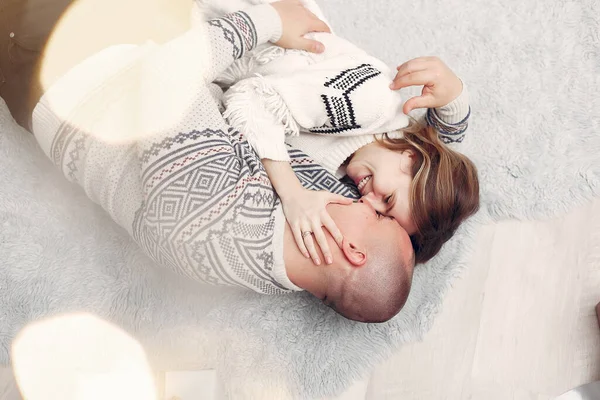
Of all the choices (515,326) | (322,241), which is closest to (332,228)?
(322,241)

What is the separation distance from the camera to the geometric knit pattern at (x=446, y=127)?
108 cm

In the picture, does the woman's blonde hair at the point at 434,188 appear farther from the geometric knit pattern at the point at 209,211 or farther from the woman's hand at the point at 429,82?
the geometric knit pattern at the point at 209,211

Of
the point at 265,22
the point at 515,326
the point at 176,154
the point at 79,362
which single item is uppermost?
the point at 265,22

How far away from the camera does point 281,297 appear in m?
1.10

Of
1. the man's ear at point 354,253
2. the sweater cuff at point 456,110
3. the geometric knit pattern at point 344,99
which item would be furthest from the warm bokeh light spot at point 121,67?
→ the sweater cuff at point 456,110

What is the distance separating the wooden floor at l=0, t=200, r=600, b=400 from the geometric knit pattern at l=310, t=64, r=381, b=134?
42cm

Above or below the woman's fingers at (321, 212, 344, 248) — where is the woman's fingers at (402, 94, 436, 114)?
above

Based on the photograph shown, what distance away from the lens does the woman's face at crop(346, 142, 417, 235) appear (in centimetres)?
93

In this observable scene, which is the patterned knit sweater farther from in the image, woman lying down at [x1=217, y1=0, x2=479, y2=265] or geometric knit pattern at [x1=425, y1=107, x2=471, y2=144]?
geometric knit pattern at [x1=425, y1=107, x2=471, y2=144]

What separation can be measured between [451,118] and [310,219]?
1.25 ft

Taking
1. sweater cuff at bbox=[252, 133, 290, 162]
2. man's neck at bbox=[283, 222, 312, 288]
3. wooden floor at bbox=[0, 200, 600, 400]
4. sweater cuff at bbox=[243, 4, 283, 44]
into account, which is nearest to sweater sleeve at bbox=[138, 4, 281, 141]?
sweater cuff at bbox=[243, 4, 283, 44]

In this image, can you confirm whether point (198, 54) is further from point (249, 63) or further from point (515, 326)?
point (515, 326)

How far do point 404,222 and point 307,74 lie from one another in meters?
0.30

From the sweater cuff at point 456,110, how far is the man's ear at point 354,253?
355 millimetres
